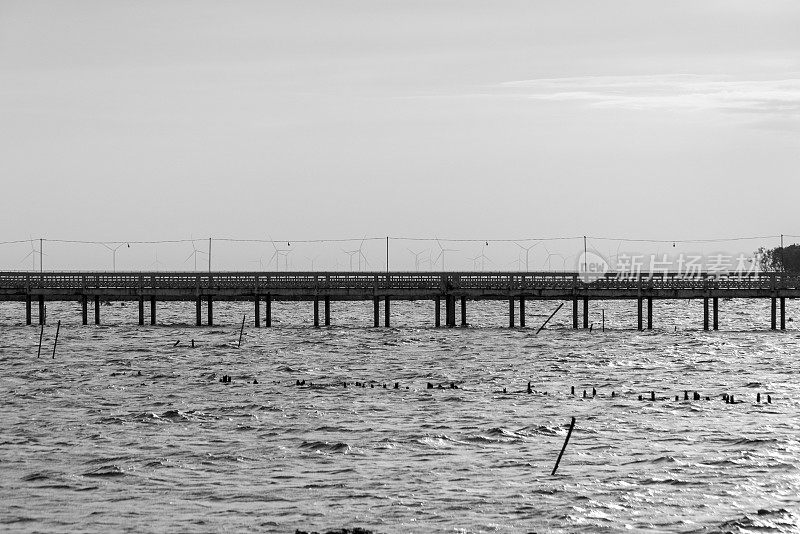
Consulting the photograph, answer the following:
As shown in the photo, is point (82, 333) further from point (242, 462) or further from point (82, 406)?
point (242, 462)

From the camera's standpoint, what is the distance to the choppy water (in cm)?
3092

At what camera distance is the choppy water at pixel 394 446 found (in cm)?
3092

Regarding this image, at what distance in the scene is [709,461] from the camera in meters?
37.7

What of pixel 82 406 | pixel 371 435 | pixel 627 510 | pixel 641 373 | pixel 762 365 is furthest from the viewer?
pixel 762 365

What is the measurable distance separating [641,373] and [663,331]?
41573 millimetres

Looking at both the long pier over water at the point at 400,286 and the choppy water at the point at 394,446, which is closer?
the choppy water at the point at 394,446

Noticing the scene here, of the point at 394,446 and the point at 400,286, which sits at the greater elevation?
the point at 400,286

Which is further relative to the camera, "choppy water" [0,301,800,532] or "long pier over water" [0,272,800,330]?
"long pier over water" [0,272,800,330]

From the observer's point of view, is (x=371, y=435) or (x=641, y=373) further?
(x=641, y=373)

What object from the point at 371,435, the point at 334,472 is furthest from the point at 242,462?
the point at 371,435

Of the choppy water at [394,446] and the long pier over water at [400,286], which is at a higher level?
the long pier over water at [400,286]

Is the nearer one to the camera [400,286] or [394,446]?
[394,446]

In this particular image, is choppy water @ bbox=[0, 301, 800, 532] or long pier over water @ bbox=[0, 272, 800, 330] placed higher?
long pier over water @ bbox=[0, 272, 800, 330]

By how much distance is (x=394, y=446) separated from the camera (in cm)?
4062
